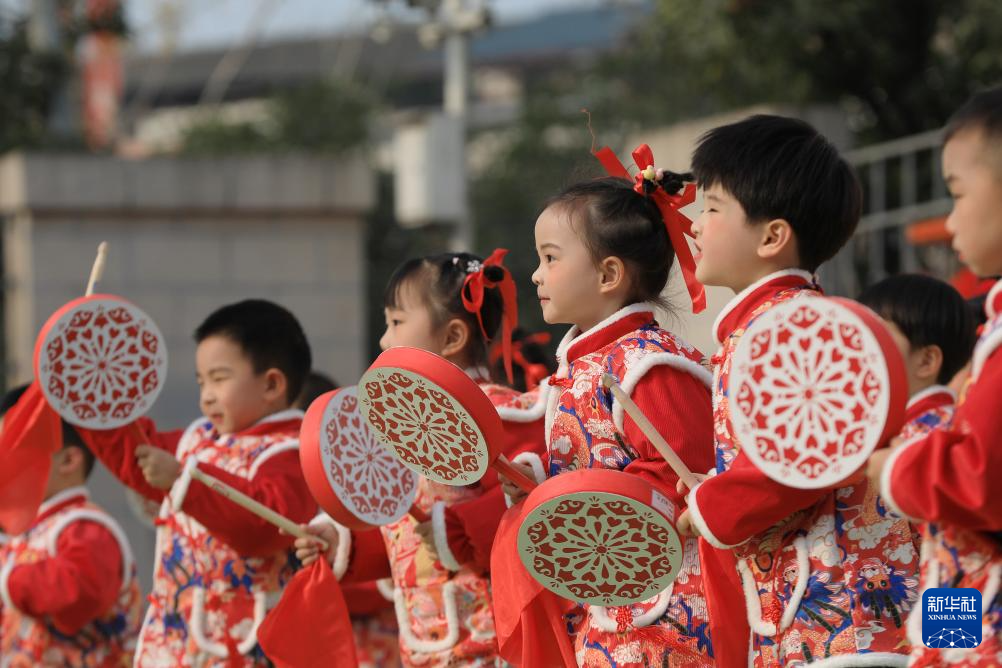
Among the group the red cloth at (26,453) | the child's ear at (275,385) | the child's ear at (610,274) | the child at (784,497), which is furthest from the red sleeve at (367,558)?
the child at (784,497)

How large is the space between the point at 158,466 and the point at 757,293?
1.57 m

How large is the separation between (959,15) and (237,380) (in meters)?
7.02

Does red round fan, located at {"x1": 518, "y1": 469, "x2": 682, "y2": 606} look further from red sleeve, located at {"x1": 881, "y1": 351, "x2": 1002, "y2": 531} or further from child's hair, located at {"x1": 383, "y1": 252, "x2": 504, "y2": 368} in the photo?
child's hair, located at {"x1": 383, "y1": 252, "x2": 504, "y2": 368}

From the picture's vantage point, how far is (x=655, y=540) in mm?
2510

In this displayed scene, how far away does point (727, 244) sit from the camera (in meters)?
2.64

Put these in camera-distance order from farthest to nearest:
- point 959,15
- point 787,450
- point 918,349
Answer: point 959,15 → point 918,349 → point 787,450

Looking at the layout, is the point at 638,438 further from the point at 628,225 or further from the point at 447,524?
the point at 447,524

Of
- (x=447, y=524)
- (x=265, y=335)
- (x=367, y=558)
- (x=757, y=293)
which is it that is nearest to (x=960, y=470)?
(x=757, y=293)

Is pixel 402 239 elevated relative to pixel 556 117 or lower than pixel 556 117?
lower

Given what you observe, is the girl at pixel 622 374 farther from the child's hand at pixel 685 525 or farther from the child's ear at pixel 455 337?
the child's ear at pixel 455 337

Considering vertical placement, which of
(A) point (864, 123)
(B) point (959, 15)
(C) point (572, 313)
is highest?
(B) point (959, 15)

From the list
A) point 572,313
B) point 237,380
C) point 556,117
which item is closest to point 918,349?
point 572,313

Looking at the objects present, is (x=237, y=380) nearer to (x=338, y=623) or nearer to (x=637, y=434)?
(x=338, y=623)

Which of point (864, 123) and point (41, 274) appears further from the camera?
point (864, 123)
